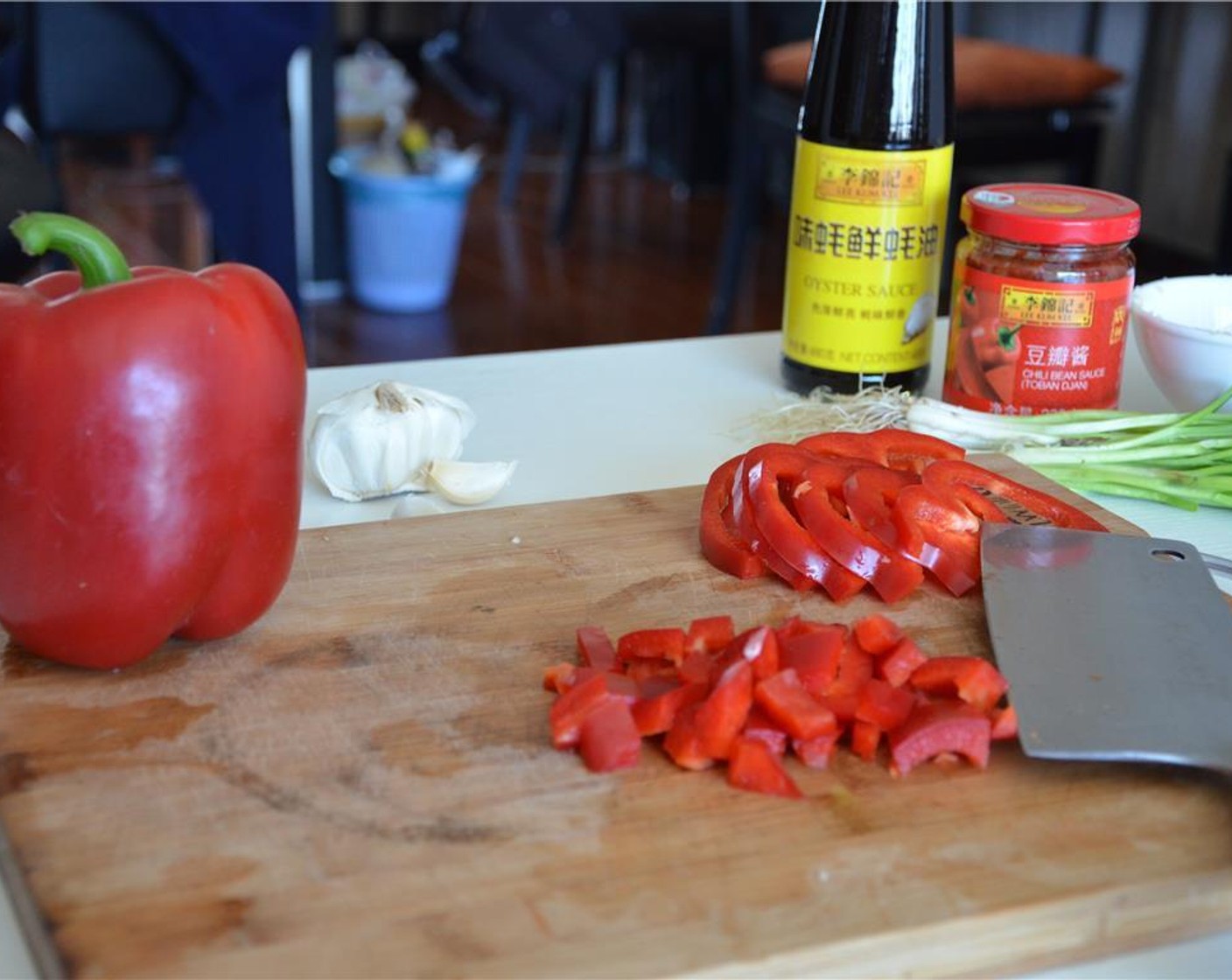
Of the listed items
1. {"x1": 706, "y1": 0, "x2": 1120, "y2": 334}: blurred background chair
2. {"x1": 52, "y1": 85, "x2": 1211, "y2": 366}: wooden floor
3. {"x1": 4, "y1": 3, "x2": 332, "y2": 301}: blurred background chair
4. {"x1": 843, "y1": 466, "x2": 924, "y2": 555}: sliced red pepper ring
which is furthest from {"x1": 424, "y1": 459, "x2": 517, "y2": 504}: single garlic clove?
{"x1": 52, "y1": 85, "x2": 1211, "y2": 366}: wooden floor

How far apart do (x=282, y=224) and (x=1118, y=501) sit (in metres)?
2.25

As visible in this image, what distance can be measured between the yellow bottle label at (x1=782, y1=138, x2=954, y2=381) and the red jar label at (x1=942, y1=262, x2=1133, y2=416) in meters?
0.06

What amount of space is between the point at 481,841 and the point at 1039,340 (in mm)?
719

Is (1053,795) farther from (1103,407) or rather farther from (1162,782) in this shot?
(1103,407)

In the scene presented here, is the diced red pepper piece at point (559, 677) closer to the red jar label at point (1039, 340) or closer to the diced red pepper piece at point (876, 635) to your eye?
the diced red pepper piece at point (876, 635)

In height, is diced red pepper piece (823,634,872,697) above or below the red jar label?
below

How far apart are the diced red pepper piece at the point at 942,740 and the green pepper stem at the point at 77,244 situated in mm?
472

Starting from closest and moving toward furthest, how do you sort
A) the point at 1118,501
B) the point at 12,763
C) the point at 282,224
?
the point at 12,763, the point at 1118,501, the point at 282,224

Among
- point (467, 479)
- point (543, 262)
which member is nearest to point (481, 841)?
point (467, 479)

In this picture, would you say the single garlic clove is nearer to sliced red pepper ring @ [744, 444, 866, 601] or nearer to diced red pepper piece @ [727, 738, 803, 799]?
sliced red pepper ring @ [744, 444, 866, 601]

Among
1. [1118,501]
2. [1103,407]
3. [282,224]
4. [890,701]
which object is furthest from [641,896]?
[282,224]

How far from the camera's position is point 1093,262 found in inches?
48.6

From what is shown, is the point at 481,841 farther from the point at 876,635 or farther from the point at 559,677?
the point at 876,635

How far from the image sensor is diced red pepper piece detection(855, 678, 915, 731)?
0.81m
